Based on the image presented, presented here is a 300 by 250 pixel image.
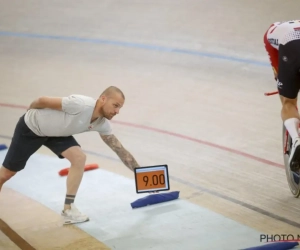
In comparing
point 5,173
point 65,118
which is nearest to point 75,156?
point 65,118

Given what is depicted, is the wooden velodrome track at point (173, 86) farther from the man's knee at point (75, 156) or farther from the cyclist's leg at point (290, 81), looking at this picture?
the cyclist's leg at point (290, 81)

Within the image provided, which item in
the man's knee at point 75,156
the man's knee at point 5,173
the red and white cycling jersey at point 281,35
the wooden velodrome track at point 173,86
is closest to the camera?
the red and white cycling jersey at point 281,35

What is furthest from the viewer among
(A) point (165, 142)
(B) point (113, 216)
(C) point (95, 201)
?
(A) point (165, 142)

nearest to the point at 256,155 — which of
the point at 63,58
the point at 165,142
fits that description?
the point at 165,142

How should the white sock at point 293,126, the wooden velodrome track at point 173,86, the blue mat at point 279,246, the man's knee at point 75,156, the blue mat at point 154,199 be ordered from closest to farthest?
the blue mat at point 279,246 < the white sock at point 293,126 < the man's knee at point 75,156 < the blue mat at point 154,199 < the wooden velodrome track at point 173,86

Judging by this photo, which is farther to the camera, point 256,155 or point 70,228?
point 256,155

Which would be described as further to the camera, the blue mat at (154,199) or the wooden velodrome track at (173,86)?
the wooden velodrome track at (173,86)

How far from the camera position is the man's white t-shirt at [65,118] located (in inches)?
141

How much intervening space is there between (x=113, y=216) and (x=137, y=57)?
4.32 m

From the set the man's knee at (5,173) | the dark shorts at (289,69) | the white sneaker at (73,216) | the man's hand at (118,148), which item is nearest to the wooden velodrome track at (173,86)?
the white sneaker at (73,216)

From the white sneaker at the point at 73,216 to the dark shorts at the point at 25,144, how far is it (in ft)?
1.14

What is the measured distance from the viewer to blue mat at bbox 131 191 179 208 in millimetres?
3996

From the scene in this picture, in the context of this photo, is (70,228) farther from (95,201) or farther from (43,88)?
(43,88)

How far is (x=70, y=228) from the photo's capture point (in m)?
3.68
